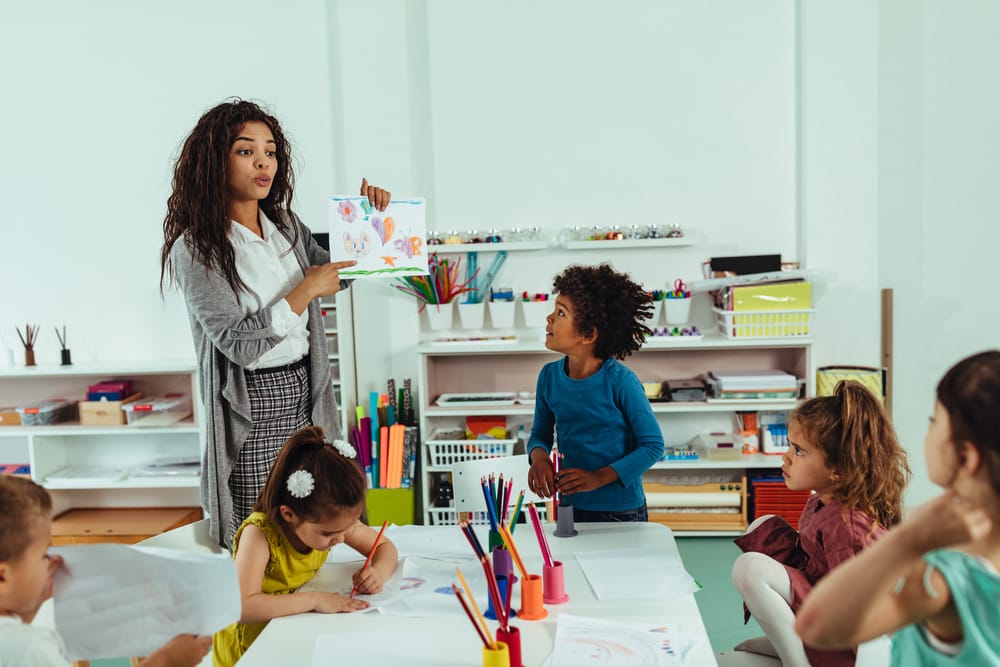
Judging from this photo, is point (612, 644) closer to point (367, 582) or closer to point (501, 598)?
point (501, 598)

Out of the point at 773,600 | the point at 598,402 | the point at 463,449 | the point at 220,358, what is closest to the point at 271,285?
the point at 220,358

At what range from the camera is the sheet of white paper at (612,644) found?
4.16 feet

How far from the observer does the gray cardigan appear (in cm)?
191

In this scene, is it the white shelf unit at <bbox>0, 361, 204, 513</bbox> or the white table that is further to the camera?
the white shelf unit at <bbox>0, 361, 204, 513</bbox>

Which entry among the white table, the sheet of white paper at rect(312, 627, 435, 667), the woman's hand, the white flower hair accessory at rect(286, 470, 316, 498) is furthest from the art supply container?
the woman's hand

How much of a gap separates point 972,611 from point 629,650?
548 mm

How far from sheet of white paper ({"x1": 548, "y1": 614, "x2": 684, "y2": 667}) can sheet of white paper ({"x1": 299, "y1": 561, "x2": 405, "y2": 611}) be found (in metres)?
0.34

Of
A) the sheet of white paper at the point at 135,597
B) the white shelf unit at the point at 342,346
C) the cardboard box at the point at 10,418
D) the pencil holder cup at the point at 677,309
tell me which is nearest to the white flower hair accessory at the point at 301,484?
the sheet of white paper at the point at 135,597

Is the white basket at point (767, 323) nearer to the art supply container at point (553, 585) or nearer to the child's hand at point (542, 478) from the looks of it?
the child's hand at point (542, 478)

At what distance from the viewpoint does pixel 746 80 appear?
3.81 metres

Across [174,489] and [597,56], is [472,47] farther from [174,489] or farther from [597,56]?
[174,489]

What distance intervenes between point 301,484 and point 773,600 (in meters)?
0.87

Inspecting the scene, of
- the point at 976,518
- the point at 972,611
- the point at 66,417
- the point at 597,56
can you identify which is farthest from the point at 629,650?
the point at 66,417

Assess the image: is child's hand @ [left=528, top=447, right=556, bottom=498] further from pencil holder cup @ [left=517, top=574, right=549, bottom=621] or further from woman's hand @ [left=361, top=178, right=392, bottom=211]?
woman's hand @ [left=361, top=178, right=392, bottom=211]
